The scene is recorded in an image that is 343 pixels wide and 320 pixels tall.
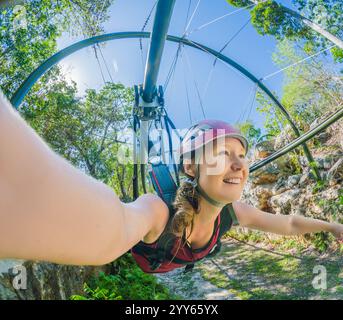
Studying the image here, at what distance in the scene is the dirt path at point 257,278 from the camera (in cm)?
250

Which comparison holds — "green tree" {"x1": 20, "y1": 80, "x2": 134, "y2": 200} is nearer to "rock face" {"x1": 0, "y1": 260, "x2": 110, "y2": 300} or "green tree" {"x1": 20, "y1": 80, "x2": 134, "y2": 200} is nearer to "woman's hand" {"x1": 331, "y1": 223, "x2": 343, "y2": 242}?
"rock face" {"x1": 0, "y1": 260, "x2": 110, "y2": 300}

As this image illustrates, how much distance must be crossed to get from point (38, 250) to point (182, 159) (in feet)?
2.27

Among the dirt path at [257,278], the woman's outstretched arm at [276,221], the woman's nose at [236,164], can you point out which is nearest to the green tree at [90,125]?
the dirt path at [257,278]

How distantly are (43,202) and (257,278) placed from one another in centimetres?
337

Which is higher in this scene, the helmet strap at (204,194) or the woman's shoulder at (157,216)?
the helmet strap at (204,194)

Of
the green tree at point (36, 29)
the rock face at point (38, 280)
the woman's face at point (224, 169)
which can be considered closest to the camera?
the woman's face at point (224, 169)

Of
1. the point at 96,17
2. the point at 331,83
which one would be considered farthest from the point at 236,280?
the point at 96,17

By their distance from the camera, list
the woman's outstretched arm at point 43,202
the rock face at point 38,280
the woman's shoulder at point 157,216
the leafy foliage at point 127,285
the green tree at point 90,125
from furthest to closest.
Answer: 1. the green tree at point 90,125
2. the leafy foliage at point 127,285
3. the rock face at point 38,280
4. the woman's shoulder at point 157,216
5. the woman's outstretched arm at point 43,202

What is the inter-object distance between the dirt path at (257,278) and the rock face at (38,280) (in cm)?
129

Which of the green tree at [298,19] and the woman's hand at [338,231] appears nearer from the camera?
the woman's hand at [338,231]

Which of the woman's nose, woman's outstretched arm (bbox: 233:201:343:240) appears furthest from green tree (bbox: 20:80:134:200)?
the woman's nose

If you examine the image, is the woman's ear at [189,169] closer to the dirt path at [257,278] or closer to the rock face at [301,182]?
the rock face at [301,182]

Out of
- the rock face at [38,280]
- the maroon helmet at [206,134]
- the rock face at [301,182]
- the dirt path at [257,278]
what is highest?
the rock face at [301,182]

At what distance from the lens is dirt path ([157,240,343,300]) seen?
250 centimetres
